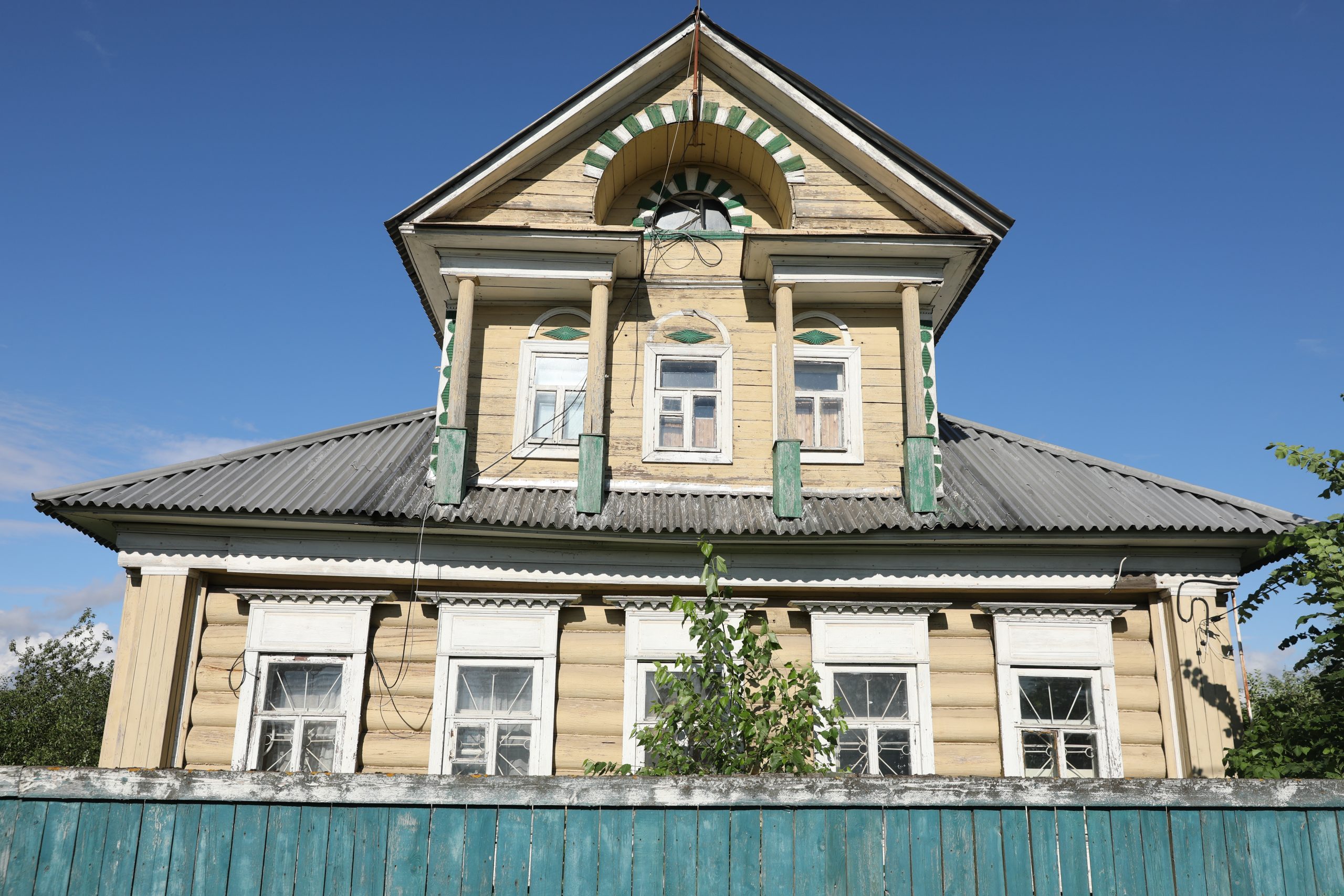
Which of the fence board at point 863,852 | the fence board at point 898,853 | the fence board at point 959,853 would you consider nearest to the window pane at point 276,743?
the fence board at point 863,852

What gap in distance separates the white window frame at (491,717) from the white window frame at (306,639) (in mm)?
764

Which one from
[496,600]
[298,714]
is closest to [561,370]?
[496,600]

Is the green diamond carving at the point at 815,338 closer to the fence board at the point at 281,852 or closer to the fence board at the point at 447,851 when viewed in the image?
the fence board at the point at 447,851

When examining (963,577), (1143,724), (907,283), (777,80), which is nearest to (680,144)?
(777,80)

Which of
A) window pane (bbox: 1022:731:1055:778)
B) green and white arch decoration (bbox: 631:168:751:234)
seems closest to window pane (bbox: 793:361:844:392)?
green and white arch decoration (bbox: 631:168:751:234)

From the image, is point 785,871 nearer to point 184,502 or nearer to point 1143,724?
point 1143,724

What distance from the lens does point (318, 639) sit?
8625mm

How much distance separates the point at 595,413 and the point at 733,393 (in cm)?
152

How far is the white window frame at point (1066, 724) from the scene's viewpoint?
8.55 m

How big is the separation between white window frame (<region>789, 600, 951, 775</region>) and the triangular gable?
388 cm

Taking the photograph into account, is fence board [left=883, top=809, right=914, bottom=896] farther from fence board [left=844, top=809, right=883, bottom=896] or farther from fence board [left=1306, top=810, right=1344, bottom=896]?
fence board [left=1306, top=810, right=1344, bottom=896]

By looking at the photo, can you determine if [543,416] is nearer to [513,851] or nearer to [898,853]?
[513,851]

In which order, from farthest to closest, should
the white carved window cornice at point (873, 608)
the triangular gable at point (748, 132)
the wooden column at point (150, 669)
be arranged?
the triangular gable at point (748, 132)
the white carved window cornice at point (873, 608)
the wooden column at point (150, 669)

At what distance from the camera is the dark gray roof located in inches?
332
